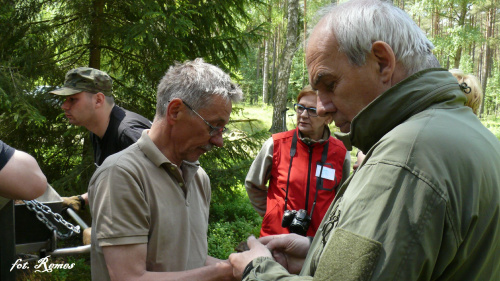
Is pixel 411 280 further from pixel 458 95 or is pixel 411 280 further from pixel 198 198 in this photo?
pixel 198 198

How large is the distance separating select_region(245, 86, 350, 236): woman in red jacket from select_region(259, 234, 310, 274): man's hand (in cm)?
167

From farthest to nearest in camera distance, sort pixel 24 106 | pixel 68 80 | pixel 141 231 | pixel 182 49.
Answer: pixel 182 49
pixel 24 106
pixel 68 80
pixel 141 231

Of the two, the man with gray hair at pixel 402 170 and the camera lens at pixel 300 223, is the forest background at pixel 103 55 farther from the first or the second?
the man with gray hair at pixel 402 170

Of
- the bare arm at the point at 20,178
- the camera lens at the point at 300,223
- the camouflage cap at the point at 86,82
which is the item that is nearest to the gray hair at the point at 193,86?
the bare arm at the point at 20,178

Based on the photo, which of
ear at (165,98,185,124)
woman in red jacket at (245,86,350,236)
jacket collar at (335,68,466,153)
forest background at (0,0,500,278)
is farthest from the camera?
forest background at (0,0,500,278)

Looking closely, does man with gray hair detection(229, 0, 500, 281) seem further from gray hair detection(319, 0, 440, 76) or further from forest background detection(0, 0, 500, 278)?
forest background detection(0, 0, 500, 278)

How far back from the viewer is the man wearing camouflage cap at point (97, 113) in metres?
3.87

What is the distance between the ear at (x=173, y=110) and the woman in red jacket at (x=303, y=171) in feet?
6.01

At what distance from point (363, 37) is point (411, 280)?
768 millimetres

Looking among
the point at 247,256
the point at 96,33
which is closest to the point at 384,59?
the point at 247,256

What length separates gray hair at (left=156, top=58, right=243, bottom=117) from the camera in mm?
2271

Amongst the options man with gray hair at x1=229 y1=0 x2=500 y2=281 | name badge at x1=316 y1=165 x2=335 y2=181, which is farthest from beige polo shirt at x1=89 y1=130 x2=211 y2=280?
name badge at x1=316 y1=165 x2=335 y2=181

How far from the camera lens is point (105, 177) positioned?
79.1 inches

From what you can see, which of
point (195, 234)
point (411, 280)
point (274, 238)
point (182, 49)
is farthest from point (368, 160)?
point (182, 49)
